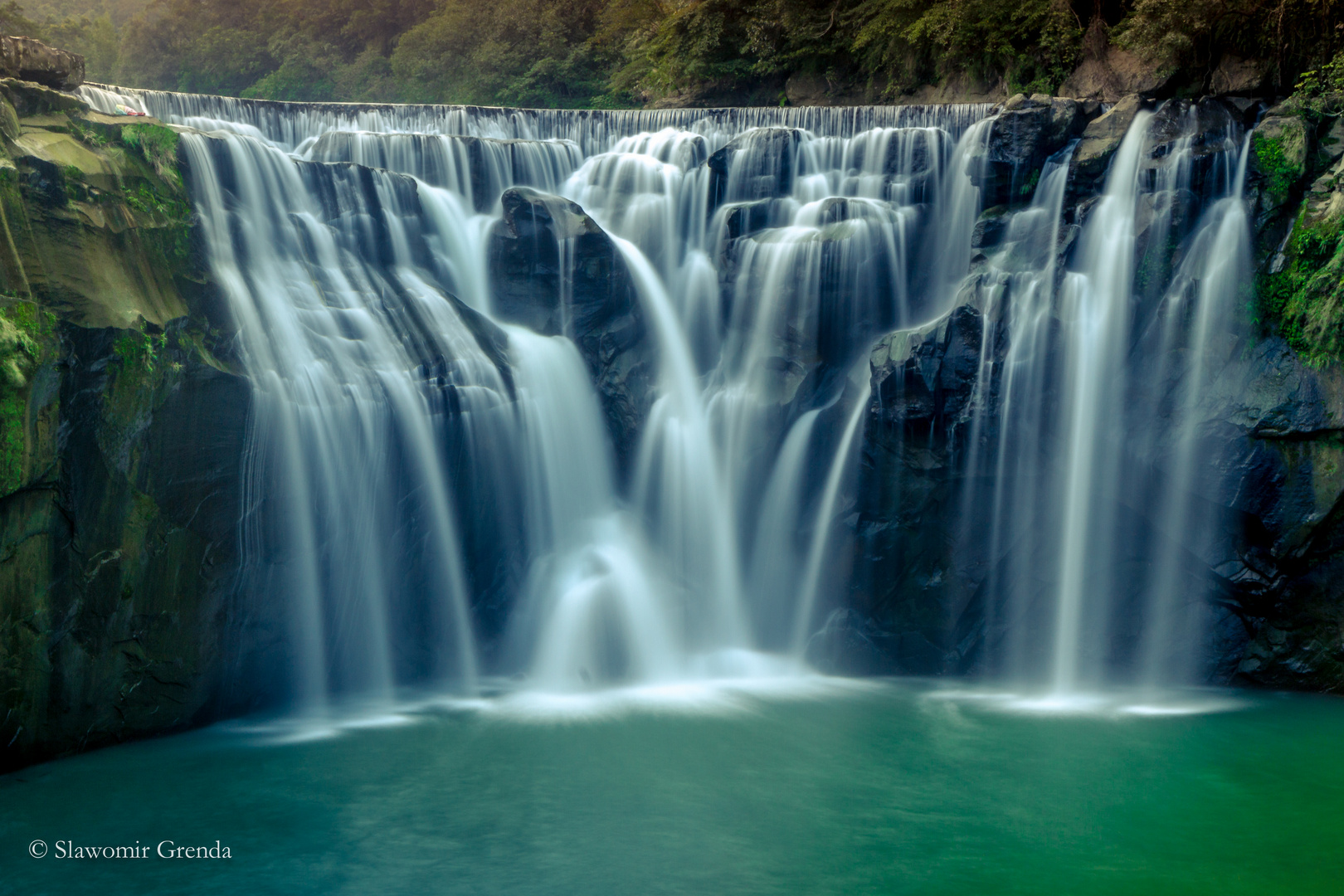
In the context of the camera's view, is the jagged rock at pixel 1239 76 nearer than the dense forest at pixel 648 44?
Yes

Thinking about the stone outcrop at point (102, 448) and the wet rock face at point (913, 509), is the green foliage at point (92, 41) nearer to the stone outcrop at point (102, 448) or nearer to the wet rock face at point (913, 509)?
the stone outcrop at point (102, 448)

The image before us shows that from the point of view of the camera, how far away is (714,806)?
838cm

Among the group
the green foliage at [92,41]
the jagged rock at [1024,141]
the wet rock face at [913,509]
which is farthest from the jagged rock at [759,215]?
the green foliage at [92,41]

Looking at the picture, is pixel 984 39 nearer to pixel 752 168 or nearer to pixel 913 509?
pixel 752 168

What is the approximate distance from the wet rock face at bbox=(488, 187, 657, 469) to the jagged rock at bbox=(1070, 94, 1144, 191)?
6201 millimetres

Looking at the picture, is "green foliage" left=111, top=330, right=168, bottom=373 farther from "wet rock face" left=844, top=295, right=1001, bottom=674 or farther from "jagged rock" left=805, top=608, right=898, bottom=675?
"jagged rock" left=805, top=608, right=898, bottom=675

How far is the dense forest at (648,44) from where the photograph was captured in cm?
1538

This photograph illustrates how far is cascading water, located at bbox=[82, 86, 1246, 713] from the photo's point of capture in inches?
437

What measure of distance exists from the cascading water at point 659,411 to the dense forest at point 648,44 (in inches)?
141

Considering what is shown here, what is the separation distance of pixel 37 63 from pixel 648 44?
19983 mm

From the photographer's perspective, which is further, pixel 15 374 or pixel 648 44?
pixel 648 44

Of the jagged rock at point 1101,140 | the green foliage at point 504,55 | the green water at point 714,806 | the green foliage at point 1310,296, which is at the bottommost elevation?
the green water at point 714,806

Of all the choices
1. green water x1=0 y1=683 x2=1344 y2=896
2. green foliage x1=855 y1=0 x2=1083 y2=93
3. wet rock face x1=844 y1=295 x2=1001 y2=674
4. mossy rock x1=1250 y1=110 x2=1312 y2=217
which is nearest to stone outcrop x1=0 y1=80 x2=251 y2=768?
green water x1=0 y1=683 x2=1344 y2=896

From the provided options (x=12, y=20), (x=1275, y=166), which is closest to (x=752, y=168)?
(x=1275, y=166)
